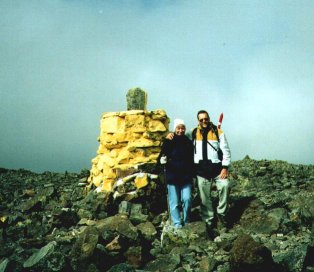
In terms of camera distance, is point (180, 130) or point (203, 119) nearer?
point (203, 119)

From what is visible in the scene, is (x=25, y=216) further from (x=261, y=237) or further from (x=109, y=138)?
(x=261, y=237)

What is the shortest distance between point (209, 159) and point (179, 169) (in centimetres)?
80

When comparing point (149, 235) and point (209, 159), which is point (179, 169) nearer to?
point (209, 159)

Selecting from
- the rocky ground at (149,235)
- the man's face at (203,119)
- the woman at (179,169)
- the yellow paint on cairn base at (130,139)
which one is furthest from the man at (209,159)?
the yellow paint on cairn base at (130,139)

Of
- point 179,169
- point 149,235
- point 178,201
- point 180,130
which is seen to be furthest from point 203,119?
point 149,235

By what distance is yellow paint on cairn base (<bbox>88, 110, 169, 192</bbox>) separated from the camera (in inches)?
421

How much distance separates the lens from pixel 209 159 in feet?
26.5

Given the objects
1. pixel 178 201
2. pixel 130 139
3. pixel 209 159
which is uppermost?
pixel 130 139

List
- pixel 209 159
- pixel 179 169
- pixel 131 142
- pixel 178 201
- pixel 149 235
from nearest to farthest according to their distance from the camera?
1. pixel 149 235
2. pixel 209 159
3. pixel 179 169
4. pixel 178 201
5. pixel 131 142

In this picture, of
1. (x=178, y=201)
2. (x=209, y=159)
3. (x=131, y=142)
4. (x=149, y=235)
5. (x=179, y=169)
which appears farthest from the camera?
(x=131, y=142)

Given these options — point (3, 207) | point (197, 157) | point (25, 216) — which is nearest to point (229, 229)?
point (197, 157)

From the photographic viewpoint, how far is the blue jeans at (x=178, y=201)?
8297 millimetres

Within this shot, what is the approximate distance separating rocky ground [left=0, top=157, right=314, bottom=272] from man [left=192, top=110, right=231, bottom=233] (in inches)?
35.7

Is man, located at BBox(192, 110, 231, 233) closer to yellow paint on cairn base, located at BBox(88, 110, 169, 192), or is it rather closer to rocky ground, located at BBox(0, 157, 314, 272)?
rocky ground, located at BBox(0, 157, 314, 272)
